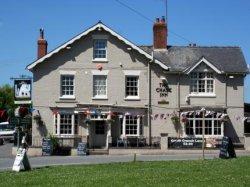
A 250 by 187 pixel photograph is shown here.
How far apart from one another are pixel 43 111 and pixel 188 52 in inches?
480

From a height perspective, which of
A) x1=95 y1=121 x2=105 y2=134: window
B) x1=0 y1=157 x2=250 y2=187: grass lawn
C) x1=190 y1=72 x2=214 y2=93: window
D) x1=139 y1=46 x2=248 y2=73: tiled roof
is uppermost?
x1=139 y1=46 x2=248 y2=73: tiled roof

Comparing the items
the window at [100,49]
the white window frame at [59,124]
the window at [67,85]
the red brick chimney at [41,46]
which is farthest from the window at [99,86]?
the red brick chimney at [41,46]

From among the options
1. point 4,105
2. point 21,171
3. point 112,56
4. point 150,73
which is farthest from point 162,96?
point 4,105

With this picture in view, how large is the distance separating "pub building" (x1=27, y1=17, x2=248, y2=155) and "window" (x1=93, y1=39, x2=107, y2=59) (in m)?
0.06

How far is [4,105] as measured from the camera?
85.3 metres

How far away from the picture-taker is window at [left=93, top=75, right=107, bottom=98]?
41.5 meters

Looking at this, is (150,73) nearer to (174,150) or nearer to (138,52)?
(138,52)

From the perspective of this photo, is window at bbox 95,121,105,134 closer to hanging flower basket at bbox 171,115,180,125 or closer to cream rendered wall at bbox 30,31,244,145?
cream rendered wall at bbox 30,31,244,145

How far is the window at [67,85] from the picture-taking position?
4147 centimetres

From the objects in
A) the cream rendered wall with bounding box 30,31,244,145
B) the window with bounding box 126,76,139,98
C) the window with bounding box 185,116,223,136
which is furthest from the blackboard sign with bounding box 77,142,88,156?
the window with bounding box 185,116,223,136

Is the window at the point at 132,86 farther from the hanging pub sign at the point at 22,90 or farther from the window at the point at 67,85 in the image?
the hanging pub sign at the point at 22,90

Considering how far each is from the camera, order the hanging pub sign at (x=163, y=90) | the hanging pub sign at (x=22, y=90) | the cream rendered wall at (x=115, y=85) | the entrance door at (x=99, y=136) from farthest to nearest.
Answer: the hanging pub sign at (x=163, y=90), the cream rendered wall at (x=115, y=85), the entrance door at (x=99, y=136), the hanging pub sign at (x=22, y=90)

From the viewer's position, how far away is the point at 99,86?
136 feet

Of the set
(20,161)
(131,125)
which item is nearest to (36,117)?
(131,125)
